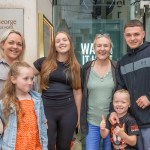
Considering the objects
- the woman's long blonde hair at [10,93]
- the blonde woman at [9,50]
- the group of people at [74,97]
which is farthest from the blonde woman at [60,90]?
the woman's long blonde hair at [10,93]

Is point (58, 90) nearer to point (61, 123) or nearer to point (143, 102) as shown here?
point (61, 123)

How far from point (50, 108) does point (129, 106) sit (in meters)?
0.94

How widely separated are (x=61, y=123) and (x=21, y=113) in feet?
3.20

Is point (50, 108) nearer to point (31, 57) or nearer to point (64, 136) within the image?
point (64, 136)

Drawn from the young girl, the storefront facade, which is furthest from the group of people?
the storefront facade

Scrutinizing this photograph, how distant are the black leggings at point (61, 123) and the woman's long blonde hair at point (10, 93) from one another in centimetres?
82

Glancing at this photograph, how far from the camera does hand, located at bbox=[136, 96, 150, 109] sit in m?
3.74

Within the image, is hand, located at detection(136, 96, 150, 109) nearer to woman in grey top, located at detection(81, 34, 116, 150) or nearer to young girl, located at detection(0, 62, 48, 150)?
woman in grey top, located at detection(81, 34, 116, 150)

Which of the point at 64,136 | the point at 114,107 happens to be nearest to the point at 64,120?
the point at 64,136

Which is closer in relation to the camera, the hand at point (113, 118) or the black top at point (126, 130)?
the black top at point (126, 130)

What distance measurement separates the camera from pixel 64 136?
14.5ft

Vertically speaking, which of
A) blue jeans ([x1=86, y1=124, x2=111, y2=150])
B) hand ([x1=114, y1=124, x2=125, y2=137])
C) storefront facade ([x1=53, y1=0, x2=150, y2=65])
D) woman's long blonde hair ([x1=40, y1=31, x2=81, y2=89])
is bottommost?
blue jeans ([x1=86, y1=124, x2=111, y2=150])

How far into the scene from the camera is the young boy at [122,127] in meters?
3.81

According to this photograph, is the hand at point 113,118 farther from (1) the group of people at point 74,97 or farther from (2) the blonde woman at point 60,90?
(2) the blonde woman at point 60,90
